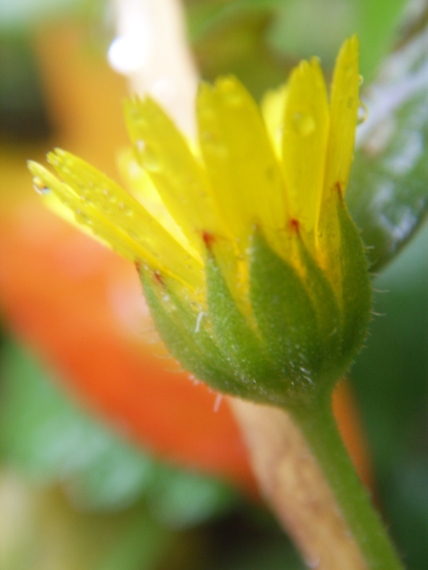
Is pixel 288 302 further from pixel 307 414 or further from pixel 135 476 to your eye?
pixel 135 476

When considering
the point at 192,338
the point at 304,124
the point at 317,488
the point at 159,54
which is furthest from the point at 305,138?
the point at 159,54

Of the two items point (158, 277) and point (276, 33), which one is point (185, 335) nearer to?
point (158, 277)

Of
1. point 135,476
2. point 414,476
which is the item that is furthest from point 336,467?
point 135,476

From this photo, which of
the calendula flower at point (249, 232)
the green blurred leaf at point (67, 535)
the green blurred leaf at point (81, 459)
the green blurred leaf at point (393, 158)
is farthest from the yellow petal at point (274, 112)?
the green blurred leaf at point (67, 535)

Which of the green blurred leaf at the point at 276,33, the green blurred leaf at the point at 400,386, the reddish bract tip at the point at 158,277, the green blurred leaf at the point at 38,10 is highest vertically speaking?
the green blurred leaf at the point at 38,10

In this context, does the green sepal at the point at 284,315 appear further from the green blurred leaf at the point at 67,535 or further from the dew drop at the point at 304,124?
the green blurred leaf at the point at 67,535

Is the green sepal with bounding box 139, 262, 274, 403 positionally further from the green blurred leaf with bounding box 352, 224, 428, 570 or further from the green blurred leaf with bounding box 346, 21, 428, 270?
the green blurred leaf with bounding box 352, 224, 428, 570
